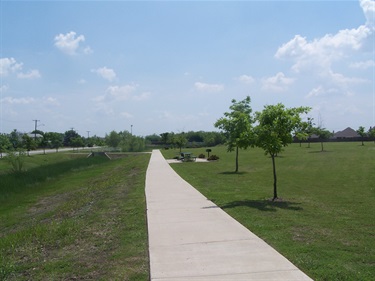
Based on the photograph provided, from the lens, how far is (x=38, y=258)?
6832mm

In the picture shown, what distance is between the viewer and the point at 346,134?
354 feet

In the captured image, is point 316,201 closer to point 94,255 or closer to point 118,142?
point 94,255

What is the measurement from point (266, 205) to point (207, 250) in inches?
200

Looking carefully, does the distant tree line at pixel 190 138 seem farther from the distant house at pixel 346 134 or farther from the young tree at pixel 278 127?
the young tree at pixel 278 127

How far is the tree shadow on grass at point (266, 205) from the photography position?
1053cm

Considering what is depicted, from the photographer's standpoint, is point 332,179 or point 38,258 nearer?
point 38,258

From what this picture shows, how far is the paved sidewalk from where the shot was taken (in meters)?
5.24

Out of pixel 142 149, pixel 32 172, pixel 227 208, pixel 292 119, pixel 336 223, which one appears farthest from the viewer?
pixel 142 149

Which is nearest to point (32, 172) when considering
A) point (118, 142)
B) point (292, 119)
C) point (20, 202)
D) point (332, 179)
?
point (20, 202)

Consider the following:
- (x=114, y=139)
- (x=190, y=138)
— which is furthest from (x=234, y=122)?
(x=190, y=138)

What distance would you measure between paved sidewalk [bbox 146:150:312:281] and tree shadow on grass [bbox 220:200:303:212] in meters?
1.21

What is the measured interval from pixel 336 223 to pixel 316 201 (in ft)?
11.7

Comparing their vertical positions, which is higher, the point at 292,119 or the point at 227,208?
the point at 292,119

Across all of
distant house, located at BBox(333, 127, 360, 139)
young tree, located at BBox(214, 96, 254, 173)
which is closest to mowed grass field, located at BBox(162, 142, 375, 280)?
young tree, located at BBox(214, 96, 254, 173)
